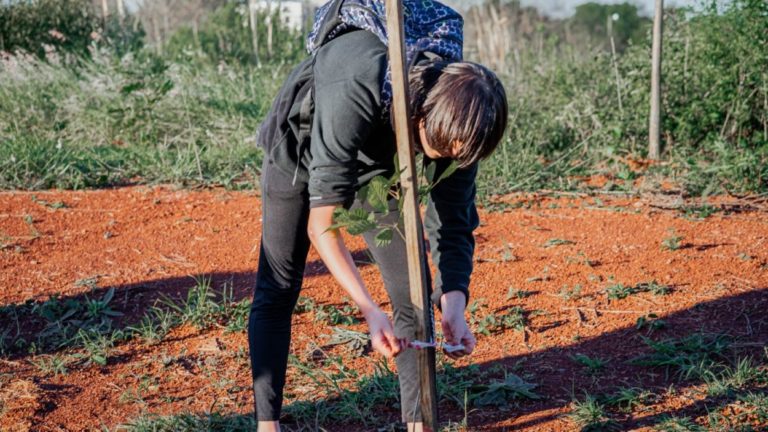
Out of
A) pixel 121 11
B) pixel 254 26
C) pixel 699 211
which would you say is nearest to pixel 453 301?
pixel 699 211

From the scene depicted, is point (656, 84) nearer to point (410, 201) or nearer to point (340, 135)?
point (340, 135)

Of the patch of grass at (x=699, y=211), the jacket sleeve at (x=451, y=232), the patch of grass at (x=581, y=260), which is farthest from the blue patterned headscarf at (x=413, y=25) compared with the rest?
the patch of grass at (x=699, y=211)

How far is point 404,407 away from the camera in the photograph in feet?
7.91

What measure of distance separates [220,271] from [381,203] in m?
2.54

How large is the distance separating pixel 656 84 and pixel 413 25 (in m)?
3.93

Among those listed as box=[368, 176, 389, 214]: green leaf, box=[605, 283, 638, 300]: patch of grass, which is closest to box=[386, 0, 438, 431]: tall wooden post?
box=[368, 176, 389, 214]: green leaf

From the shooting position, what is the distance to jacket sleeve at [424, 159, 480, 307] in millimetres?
2293

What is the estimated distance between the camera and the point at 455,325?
2.18 m

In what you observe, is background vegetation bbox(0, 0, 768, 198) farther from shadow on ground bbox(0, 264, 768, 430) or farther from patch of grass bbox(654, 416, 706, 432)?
patch of grass bbox(654, 416, 706, 432)

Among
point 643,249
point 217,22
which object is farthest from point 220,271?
point 217,22

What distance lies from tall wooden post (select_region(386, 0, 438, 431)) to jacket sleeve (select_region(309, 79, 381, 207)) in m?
0.19

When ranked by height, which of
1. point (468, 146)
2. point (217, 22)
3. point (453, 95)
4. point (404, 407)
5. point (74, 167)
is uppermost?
point (217, 22)

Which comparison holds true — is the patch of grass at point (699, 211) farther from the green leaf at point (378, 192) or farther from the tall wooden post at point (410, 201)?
the green leaf at point (378, 192)

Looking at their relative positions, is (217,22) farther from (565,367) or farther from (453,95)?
(453,95)
